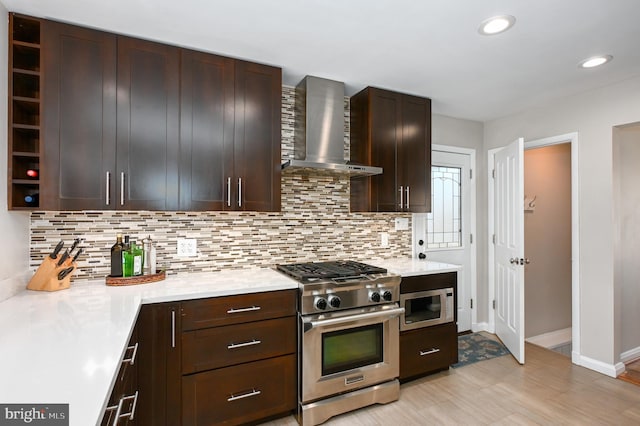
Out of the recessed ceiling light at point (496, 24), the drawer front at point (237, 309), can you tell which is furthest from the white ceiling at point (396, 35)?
the drawer front at point (237, 309)

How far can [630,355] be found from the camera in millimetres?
3061

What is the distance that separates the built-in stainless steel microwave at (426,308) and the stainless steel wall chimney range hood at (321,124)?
104 centimetres

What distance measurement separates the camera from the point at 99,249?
221 cm

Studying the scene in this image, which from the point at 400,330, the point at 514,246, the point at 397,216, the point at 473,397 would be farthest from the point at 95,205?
the point at 514,246

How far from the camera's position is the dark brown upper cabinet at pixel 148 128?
6.22ft

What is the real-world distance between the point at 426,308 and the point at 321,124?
67.2 inches

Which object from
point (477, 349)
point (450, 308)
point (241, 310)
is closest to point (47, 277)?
point (241, 310)

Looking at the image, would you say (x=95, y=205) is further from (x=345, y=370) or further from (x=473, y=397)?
(x=473, y=397)

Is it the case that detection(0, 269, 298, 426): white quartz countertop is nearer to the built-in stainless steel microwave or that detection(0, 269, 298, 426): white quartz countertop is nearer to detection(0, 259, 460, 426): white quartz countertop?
detection(0, 259, 460, 426): white quartz countertop

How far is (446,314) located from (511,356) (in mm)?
1037

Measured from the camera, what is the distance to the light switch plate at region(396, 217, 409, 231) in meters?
3.37

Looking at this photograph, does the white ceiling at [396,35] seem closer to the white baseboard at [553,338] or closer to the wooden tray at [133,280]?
the wooden tray at [133,280]

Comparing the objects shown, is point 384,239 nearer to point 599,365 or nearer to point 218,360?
point 218,360

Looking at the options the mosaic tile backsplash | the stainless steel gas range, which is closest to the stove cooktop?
the stainless steel gas range
